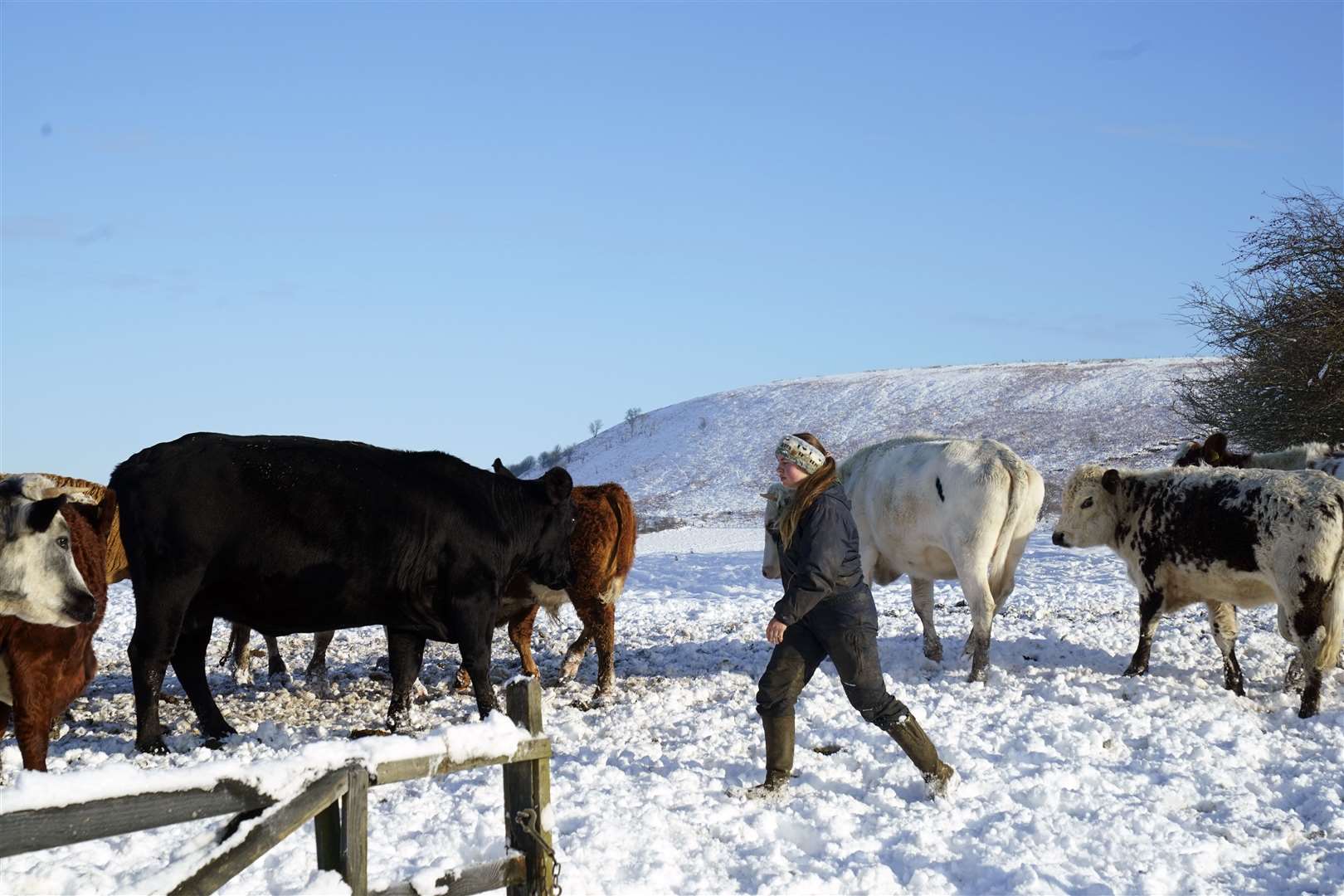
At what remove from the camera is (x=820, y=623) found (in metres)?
6.91

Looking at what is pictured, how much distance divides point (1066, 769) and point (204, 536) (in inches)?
231

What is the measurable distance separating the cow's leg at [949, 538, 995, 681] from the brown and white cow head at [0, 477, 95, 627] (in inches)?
271

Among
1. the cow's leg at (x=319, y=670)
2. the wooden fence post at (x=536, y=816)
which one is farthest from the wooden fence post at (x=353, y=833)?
the cow's leg at (x=319, y=670)

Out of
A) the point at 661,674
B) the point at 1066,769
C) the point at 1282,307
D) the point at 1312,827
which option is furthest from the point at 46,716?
the point at 1282,307

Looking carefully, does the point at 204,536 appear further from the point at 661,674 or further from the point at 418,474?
the point at 661,674

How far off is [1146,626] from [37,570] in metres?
8.44

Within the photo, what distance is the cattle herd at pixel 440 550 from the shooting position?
6961 mm

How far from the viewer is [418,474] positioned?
9211 millimetres

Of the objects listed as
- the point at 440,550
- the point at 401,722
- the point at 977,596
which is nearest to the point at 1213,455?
the point at 977,596

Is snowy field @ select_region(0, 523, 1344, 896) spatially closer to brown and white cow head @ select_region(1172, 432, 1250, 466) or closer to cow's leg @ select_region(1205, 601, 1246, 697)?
cow's leg @ select_region(1205, 601, 1246, 697)

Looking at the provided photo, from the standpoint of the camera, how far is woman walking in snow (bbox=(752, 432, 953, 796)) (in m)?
6.73

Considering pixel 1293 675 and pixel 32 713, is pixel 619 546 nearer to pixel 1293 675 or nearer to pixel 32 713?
pixel 32 713

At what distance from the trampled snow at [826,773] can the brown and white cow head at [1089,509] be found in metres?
1.07

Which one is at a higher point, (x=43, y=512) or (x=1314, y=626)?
(x=43, y=512)
